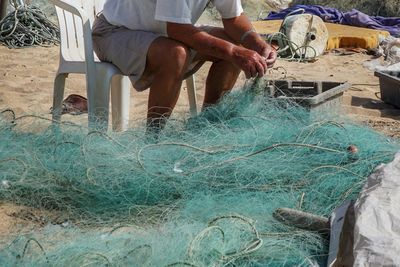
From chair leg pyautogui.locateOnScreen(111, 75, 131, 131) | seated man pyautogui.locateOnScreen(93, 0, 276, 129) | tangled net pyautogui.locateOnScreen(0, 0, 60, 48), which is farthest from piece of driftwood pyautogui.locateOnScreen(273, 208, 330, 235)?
tangled net pyautogui.locateOnScreen(0, 0, 60, 48)

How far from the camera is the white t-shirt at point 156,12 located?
3.70m

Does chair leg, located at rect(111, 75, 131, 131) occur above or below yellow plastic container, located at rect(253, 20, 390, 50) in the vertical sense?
above

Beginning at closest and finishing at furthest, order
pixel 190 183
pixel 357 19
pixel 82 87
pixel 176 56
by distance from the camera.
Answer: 1. pixel 190 183
2. pixel 176 56
3. pixel 82 87
4. pixel 357 19

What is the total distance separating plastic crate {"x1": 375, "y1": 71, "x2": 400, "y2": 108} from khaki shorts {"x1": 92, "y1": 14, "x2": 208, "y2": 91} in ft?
7.71

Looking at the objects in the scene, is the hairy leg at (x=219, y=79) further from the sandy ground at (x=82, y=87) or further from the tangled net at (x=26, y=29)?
the tangled net at (x=26, y=29)

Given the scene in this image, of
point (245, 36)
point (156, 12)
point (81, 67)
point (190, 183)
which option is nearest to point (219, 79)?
point (245, 36)

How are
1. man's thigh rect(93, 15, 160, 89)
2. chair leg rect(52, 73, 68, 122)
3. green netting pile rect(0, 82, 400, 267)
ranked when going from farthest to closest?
1. chair leg rect(52, 73, 68, 122)
2. man's thigh rect(93, 15, 160, 89)
3. green netting pile rect(0, 82, 400, 267)

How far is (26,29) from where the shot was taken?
8.09 meters

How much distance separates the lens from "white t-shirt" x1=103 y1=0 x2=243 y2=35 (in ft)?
12.1

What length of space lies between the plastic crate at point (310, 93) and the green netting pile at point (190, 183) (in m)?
0.12

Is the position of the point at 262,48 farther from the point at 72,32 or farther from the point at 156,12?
the point at 72,32

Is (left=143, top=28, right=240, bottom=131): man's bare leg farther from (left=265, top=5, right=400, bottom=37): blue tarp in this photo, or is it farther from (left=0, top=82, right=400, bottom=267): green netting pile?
(left=265, top=5, right=400, bottom=37): blue tarp

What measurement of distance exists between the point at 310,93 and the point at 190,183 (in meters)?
1.75

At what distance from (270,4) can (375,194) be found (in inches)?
498
